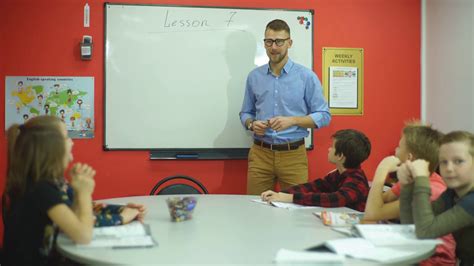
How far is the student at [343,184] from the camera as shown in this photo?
7.63 feet

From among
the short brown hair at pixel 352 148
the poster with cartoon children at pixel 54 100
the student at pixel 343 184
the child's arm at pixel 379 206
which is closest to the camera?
the child's arm at pixel 379 206

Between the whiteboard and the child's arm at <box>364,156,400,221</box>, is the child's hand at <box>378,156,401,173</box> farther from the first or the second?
the whiteboard

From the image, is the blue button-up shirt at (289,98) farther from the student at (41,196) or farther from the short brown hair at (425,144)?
the student at (41,196)

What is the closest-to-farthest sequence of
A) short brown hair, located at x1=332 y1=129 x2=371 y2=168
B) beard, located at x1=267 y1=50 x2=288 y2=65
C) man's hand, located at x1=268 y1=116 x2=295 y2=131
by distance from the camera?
short brown hair, located at x1=332 y1=129 x2=371 y2=168 < man's hand, located at x1=268 y1=116 x2=295 y2=131 < beard, located at x1=267 y1=50 x2=288 y2=65

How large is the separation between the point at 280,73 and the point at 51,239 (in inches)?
88.9

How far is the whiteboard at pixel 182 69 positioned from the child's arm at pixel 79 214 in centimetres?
206

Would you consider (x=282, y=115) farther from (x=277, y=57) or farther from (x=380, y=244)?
(x=380, y=244)

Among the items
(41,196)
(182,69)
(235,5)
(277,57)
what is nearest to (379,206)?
(41,196)

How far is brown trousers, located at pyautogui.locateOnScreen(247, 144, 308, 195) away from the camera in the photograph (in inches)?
134

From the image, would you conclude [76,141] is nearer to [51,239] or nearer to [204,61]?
[204,61]

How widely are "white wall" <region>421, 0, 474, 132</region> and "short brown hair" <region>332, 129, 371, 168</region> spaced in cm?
131

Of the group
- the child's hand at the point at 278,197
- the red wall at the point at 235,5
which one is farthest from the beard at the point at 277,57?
the child's hand at the point at 278,197

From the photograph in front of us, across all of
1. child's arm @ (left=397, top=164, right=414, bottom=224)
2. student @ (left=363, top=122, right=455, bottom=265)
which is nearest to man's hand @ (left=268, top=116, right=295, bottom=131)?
student @ (left=363, top=122, right=455, bottom=265)

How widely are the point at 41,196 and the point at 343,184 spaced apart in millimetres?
1507
